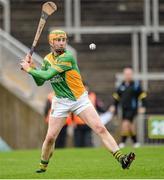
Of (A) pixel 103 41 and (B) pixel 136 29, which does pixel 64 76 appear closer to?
(B) pixel 136 29

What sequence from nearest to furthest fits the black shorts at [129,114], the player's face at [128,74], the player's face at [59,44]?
the player's face at [59,44] → the player's face at [128,74] → the black shorts at [129,114]

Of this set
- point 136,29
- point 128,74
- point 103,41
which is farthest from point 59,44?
point 103,41

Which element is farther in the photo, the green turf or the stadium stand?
the stadium stand

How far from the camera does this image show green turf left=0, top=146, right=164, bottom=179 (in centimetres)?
1646

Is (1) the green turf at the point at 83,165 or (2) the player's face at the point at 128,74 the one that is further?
(2) the player's face at the point at 128,74

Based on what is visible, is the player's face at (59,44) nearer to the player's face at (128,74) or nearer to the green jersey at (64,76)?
the green jersey at (64,76)

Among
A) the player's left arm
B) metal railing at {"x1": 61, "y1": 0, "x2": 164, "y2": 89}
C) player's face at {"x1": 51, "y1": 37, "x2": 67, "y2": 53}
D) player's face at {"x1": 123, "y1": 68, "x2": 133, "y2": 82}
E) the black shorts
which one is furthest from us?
metal railing at {"x1": 61, "y1": 0, "x2": 164, "y2": 89}

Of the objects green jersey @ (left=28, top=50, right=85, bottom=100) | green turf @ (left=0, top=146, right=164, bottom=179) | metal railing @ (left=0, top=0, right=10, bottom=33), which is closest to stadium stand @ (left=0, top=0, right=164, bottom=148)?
metal railing @ (left=0, top=0, right=10, bottom=33)

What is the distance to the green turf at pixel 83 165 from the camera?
54.0 ft

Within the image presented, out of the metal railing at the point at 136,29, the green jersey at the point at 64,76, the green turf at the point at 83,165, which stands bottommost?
the green turf at the point at 83,165

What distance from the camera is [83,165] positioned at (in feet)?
63.1

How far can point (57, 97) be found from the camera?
1683 cm

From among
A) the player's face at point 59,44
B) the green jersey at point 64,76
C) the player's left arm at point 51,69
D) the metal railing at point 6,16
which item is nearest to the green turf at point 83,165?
the green jersey at point 64,76

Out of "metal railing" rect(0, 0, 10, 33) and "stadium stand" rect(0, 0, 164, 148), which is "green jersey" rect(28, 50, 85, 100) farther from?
"metal railing" rect(0, 0, 10, 33)
